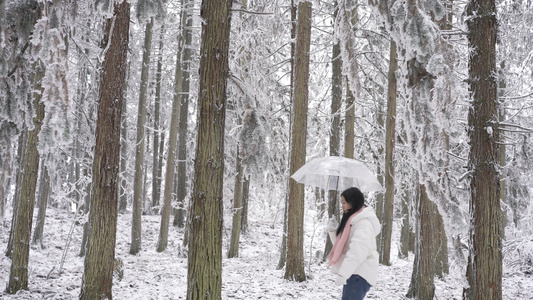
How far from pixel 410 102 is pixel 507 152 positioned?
15.6 meters

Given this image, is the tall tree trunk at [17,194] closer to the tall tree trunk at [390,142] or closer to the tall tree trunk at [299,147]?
the tall tree trunk at [299,147]

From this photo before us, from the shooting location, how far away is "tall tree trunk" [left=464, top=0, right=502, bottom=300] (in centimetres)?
488

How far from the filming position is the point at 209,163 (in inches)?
186

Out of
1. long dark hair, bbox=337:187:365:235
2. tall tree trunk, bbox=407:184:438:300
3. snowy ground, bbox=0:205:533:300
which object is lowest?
snowy ground, bbox=0:205:533:300

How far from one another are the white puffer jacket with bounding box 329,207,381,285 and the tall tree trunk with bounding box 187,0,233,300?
159cm

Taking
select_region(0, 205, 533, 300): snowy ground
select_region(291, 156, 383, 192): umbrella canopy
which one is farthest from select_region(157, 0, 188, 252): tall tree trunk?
select_region(291, 156, 383, 192): umbrella canopy

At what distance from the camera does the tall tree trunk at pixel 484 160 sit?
192 inches

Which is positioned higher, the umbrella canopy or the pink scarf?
the umbrella canopy

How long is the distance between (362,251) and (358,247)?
0.20 feet

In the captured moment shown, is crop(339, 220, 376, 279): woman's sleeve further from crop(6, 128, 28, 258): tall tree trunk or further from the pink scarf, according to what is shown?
crop(6, 128, 28, 258): tall tree trunk

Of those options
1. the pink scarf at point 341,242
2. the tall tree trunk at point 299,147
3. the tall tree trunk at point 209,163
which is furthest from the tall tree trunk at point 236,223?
the pink scarf at point 341,242

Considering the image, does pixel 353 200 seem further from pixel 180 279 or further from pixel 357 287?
pixel 180 279

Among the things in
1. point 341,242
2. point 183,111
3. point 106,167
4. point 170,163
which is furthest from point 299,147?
point 183,111

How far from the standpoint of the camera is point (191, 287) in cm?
465
